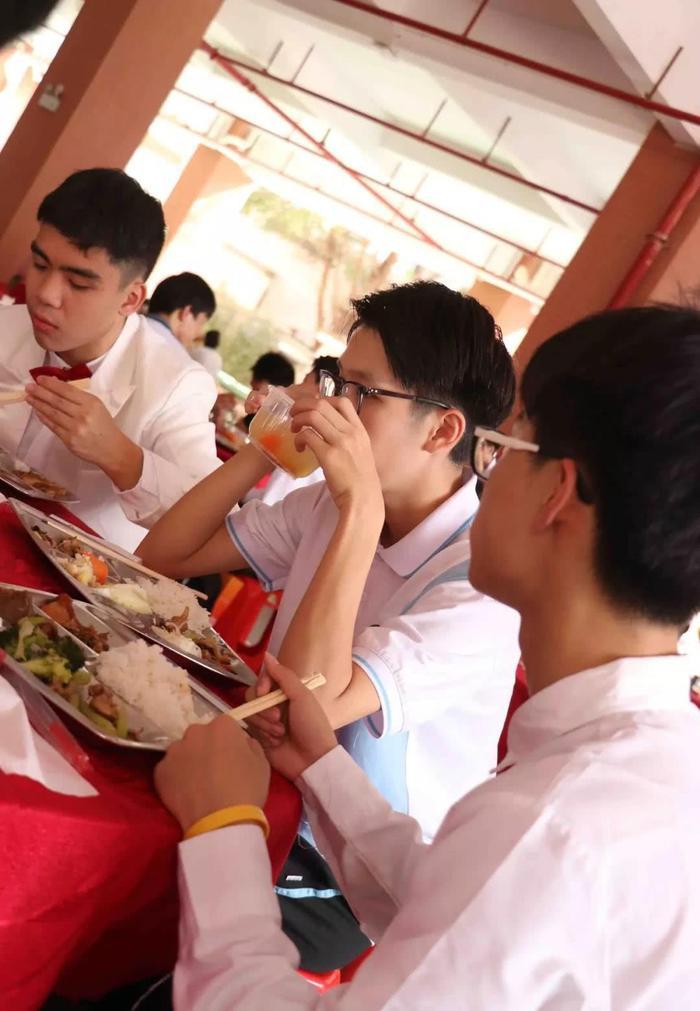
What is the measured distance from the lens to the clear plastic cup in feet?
5.56

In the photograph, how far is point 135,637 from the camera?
50.2 inches

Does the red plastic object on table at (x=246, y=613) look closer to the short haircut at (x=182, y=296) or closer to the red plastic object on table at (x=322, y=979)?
the short haircut at (x=182, y=296)

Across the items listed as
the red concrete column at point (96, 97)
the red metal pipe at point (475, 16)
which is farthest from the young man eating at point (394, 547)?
the red concrete column at point (96, 97)

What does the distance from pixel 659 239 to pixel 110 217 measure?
3309mm

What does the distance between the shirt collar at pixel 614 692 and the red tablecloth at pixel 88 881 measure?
0.35m

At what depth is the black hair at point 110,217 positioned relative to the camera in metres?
2.21

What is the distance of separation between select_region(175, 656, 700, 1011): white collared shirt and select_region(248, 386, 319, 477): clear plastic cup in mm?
892

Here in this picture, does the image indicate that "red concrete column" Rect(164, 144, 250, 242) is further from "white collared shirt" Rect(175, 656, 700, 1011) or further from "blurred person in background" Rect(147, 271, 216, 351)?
"white collared shirt" Rect(175, 656, 700, 1011)

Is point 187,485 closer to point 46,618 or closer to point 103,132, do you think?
point 46,618

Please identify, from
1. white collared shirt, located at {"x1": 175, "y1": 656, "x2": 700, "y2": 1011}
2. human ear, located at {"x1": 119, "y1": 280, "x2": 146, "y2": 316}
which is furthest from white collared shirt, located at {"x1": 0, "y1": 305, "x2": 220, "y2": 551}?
white collared shirt, located at {"x1": 175, "y1": 656, "x2": 700, "y2": 1011}

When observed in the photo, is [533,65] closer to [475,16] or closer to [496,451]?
[475,16]

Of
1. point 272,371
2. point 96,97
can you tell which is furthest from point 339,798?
point 96,97

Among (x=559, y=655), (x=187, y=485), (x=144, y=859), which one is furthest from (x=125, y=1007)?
(x=187, y=485)

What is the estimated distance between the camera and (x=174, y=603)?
4.95ft
